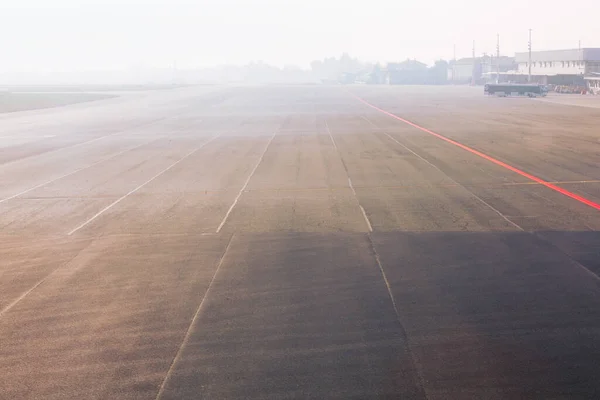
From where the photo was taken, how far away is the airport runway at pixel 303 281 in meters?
8.97

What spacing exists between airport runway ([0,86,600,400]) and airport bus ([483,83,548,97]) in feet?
238

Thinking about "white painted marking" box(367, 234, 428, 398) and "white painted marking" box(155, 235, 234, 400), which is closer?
"white painted marking" box(155, 235, 234, 400)

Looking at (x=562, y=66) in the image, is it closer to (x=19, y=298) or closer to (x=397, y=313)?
(x=397, y=313)

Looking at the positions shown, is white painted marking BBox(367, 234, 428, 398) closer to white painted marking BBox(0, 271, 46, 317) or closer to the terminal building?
white painted marking BBox(0, 271, 46, 317)

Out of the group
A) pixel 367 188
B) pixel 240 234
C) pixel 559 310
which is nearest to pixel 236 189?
pixel 367 188

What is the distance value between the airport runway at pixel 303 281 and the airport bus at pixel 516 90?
72.4m

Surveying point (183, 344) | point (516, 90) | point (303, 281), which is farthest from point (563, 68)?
Result: point (183, 344)

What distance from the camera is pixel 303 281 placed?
1291 centimetres

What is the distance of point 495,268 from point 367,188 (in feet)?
32.8

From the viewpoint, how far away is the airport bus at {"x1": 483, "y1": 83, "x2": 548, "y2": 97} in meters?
96.3

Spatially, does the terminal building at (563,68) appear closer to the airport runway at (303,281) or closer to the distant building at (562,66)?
the distant building at (562,66)

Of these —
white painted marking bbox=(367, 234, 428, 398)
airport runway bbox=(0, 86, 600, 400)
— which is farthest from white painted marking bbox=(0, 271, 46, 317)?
white painted marking bbox=(367, 234, 428, 398)

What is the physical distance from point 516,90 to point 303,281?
96.9m

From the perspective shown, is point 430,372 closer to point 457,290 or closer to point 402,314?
point 402,314
